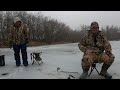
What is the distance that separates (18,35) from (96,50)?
117 inches

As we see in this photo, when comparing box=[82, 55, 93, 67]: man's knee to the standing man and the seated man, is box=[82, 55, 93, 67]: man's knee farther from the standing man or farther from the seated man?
the standing man

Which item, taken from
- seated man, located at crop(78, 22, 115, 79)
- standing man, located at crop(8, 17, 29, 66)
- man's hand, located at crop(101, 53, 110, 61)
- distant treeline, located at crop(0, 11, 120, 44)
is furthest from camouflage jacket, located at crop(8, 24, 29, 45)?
distant treeline, located at crop(0, 11, 120, 44)

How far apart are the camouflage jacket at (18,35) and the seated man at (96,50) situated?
7.89 ft

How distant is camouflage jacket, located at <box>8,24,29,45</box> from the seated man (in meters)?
2.41

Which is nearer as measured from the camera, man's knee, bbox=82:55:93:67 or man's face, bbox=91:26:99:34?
man's knee, bbox=82:55:93:67

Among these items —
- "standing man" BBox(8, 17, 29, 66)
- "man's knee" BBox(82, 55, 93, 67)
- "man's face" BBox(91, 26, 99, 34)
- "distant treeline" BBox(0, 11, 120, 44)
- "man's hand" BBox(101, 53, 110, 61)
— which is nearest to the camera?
"man's knee" BBox(82, 55, 93, 67)

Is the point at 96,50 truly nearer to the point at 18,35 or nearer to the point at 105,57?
the point at 105,57

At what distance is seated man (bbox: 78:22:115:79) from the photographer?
5.82 meters

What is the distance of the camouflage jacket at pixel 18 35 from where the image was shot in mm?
7891

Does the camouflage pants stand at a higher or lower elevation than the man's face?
lower

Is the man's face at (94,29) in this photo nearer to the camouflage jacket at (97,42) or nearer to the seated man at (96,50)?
the seated man at (96,50)

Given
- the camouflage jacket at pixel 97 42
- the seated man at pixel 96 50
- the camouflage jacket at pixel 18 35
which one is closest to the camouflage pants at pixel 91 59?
the seated man at pixel 96 50

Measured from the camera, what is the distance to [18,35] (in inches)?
311
